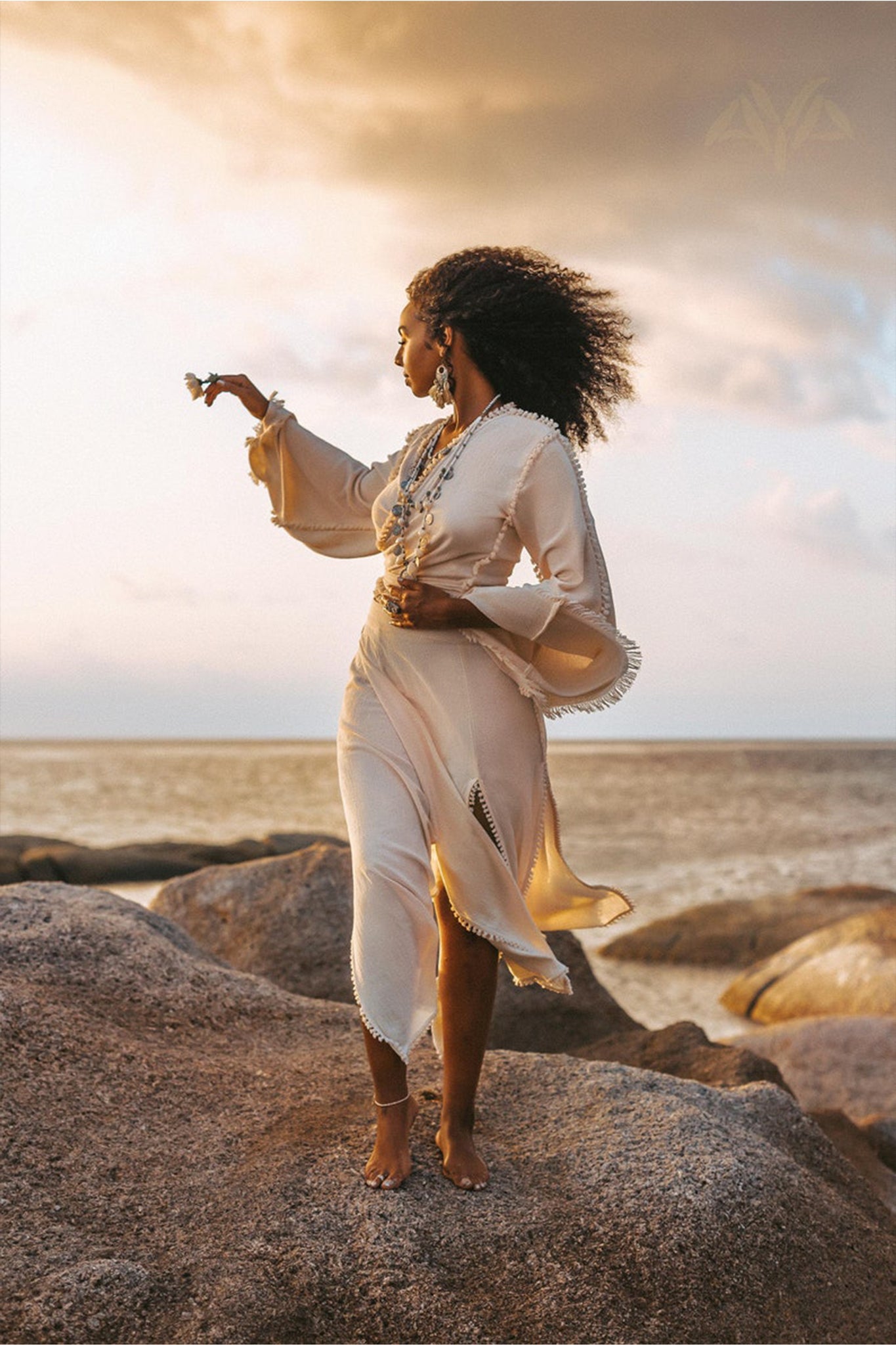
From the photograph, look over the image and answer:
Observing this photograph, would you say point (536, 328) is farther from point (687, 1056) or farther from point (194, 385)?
point (687, 1056)

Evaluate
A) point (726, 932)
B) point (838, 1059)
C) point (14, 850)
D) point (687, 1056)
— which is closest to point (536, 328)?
point (687, 1056)

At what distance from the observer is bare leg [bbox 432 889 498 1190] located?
354cm

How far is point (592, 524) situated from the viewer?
11.8 ft

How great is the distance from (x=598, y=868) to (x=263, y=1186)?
1620 centimetres

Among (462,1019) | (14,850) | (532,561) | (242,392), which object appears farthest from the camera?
(14,850)

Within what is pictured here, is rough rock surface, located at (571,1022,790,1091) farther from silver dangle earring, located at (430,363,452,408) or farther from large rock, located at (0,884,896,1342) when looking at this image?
silver dangle earring, located at (430,363,452,408)

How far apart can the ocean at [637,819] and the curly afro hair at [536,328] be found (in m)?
7.01

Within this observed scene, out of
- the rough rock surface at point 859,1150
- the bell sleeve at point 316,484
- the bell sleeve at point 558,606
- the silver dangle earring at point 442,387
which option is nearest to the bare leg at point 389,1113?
the bell sleeve at point 558,606

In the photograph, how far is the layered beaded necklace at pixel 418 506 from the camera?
3674 millimetres

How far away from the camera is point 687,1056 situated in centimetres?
538

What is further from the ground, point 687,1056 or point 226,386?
point 226,386

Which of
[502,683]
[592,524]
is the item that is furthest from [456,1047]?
[592,524]

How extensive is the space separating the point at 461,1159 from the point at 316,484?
7.02ft

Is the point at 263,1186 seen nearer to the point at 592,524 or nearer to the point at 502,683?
the point at 502,683
